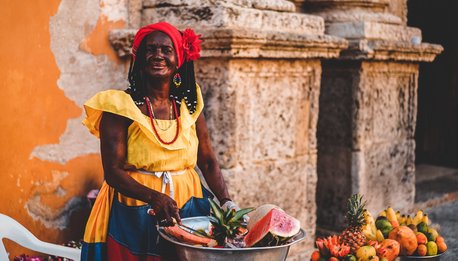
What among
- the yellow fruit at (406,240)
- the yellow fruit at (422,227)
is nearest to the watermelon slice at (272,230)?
the yellow fruit at (406,240)

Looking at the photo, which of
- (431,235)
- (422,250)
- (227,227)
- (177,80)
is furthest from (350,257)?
(177,80)

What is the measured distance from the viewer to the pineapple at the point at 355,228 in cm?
327

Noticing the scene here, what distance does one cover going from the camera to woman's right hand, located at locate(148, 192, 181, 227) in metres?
2.80

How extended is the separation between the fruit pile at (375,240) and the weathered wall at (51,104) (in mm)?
1578

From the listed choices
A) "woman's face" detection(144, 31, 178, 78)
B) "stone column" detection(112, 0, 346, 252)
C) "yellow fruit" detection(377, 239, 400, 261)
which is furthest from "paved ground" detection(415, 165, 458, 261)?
"woman's face" detection(144, 31, 178, 78)

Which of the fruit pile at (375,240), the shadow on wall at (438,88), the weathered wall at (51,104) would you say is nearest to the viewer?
the fruit pile at (375,240)

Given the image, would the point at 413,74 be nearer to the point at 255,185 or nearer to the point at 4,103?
the point at 255,185

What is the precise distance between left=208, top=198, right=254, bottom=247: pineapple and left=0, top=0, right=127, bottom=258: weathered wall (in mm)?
1517

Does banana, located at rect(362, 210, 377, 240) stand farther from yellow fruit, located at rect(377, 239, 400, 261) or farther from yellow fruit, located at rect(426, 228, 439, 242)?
yellow fruit, located at rect(426, 228, 439, 242)

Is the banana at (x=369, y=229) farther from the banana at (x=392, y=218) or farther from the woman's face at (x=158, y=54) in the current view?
the woman's face at (x=158, y=54)

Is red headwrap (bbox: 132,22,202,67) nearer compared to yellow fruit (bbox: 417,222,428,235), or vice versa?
red headwrap (bbox: 132,22,202,67)

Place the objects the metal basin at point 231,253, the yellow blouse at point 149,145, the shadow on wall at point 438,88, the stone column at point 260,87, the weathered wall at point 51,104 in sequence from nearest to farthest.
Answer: the metal basin at point 231,253
the yellow blouse at point 149,145
the weathered wall at point 51,104
the stone column at point 260,87
the shadow on wall at point 438,88

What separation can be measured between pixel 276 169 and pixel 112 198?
5.51 ft

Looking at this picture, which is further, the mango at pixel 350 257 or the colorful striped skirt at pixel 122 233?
the mango at pixel 350 257
